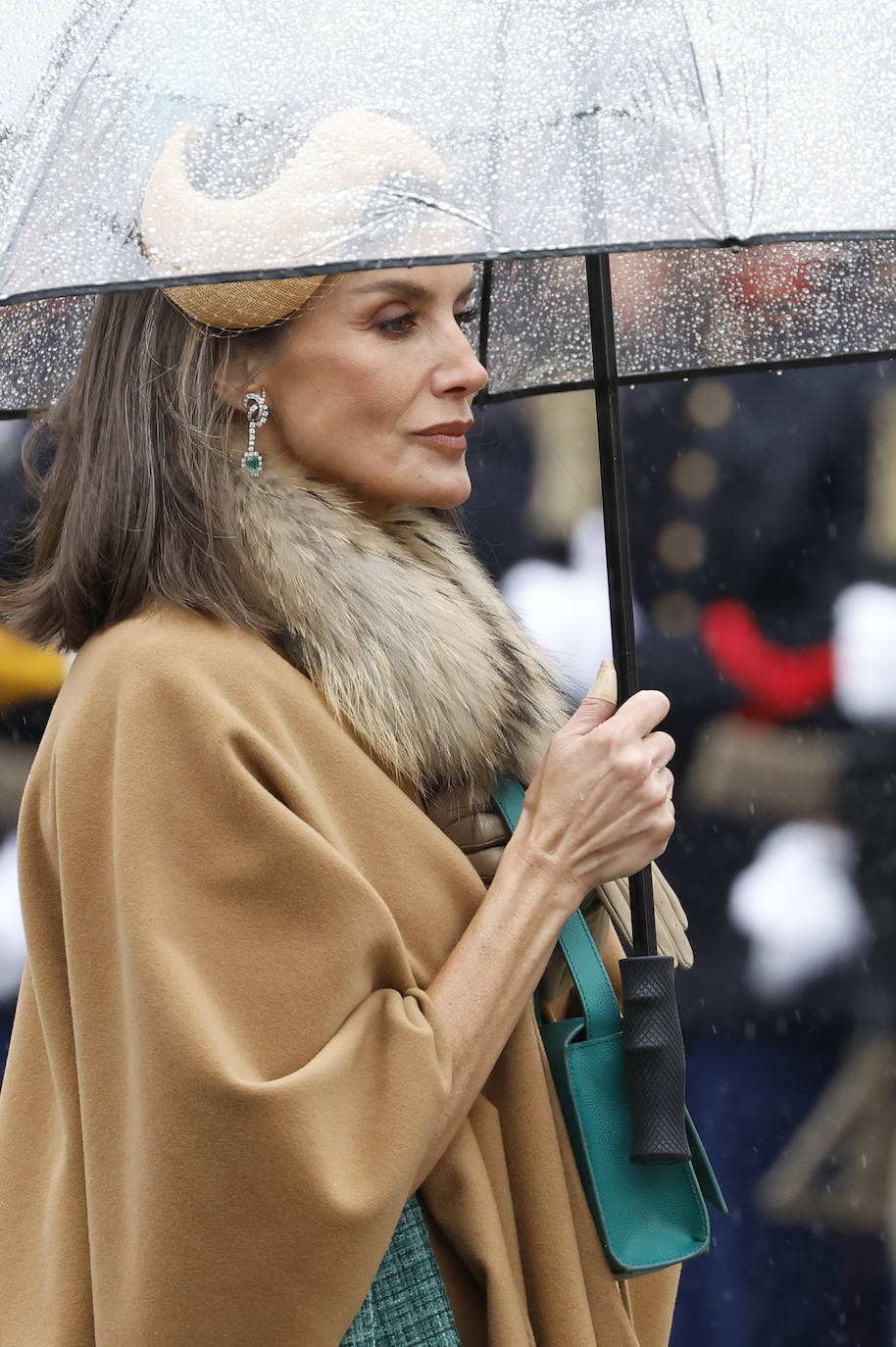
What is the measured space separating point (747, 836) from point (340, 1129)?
2395mm

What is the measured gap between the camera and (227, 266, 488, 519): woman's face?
1.82m

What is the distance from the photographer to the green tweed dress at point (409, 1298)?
5.24 ft

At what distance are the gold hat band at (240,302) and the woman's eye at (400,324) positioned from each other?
103 mm

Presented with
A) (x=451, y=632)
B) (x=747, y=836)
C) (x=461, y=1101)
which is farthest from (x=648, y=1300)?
(x=747, y=836)

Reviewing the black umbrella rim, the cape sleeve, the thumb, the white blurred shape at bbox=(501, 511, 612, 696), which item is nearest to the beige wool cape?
the cape sleeve

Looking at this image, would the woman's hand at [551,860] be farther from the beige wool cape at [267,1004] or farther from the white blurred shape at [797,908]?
the white blurred shape at [797,908]

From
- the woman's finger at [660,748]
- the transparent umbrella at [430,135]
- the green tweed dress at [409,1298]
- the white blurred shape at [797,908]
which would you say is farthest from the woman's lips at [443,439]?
the white blurred shape at [797,908]

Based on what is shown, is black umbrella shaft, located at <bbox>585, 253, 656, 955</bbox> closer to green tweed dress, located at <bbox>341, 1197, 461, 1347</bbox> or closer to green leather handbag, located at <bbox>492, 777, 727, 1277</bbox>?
green leather handbag, located at <bbox>492, 777, 727, 1277</bbox>

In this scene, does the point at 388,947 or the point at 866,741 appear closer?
the point at 388,947

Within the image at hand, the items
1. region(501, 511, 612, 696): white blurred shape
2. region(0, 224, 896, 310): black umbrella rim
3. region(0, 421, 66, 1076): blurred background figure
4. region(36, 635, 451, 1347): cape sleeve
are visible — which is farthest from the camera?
region(501, 511, 612, 696): white blurred shape

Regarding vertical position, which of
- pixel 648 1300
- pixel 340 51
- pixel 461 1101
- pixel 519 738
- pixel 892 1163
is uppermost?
pixel 340 51

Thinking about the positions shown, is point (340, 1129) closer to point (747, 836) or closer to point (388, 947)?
point (388, 947)

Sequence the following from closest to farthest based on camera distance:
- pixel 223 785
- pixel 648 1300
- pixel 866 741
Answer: pixel 223 785 < pixel 648 1300 < pixel 866 741

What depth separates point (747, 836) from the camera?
371 centimetres
